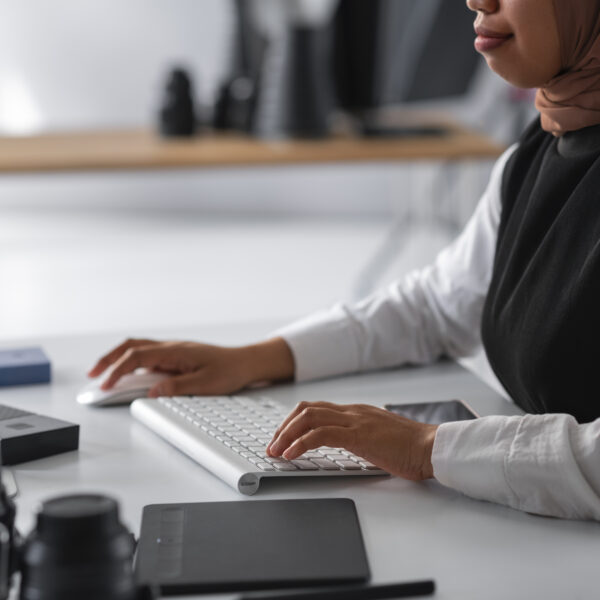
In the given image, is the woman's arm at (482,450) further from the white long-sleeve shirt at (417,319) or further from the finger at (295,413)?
the white long-sleeve shirt at (417,319)

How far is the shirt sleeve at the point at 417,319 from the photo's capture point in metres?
1.45

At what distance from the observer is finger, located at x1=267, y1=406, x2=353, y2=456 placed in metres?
1.04

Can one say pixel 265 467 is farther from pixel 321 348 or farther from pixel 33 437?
pixel 321 348

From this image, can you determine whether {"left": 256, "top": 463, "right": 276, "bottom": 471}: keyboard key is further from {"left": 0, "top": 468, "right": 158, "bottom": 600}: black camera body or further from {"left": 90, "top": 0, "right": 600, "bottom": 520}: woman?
{"left": 0, "top": 468, "right": 158, "bottom": 600}: black camera body

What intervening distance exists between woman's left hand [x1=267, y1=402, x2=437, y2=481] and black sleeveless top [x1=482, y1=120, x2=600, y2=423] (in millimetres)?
211

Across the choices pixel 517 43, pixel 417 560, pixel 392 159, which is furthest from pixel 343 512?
pixel 392 159

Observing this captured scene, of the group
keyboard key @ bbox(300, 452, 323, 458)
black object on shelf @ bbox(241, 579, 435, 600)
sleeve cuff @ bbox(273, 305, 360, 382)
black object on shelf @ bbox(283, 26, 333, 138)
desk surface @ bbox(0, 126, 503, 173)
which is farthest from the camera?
black object on shelf @ bbox(283, 26, 333, 138)

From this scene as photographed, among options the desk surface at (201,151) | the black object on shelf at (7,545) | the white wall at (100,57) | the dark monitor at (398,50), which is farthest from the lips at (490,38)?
the white wall at (100,57)

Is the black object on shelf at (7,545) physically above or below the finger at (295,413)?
above

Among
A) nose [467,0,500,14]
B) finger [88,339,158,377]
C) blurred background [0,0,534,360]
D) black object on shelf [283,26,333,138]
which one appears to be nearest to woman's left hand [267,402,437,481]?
finger [88,339,158,377]

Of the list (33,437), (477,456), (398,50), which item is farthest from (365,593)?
(398,50)

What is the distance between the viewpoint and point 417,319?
153cm

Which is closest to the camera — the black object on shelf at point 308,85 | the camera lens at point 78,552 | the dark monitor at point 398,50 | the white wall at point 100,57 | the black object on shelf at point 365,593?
the camera lens at point 78,552

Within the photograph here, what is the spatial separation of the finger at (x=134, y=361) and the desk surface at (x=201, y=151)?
1.98 metres
